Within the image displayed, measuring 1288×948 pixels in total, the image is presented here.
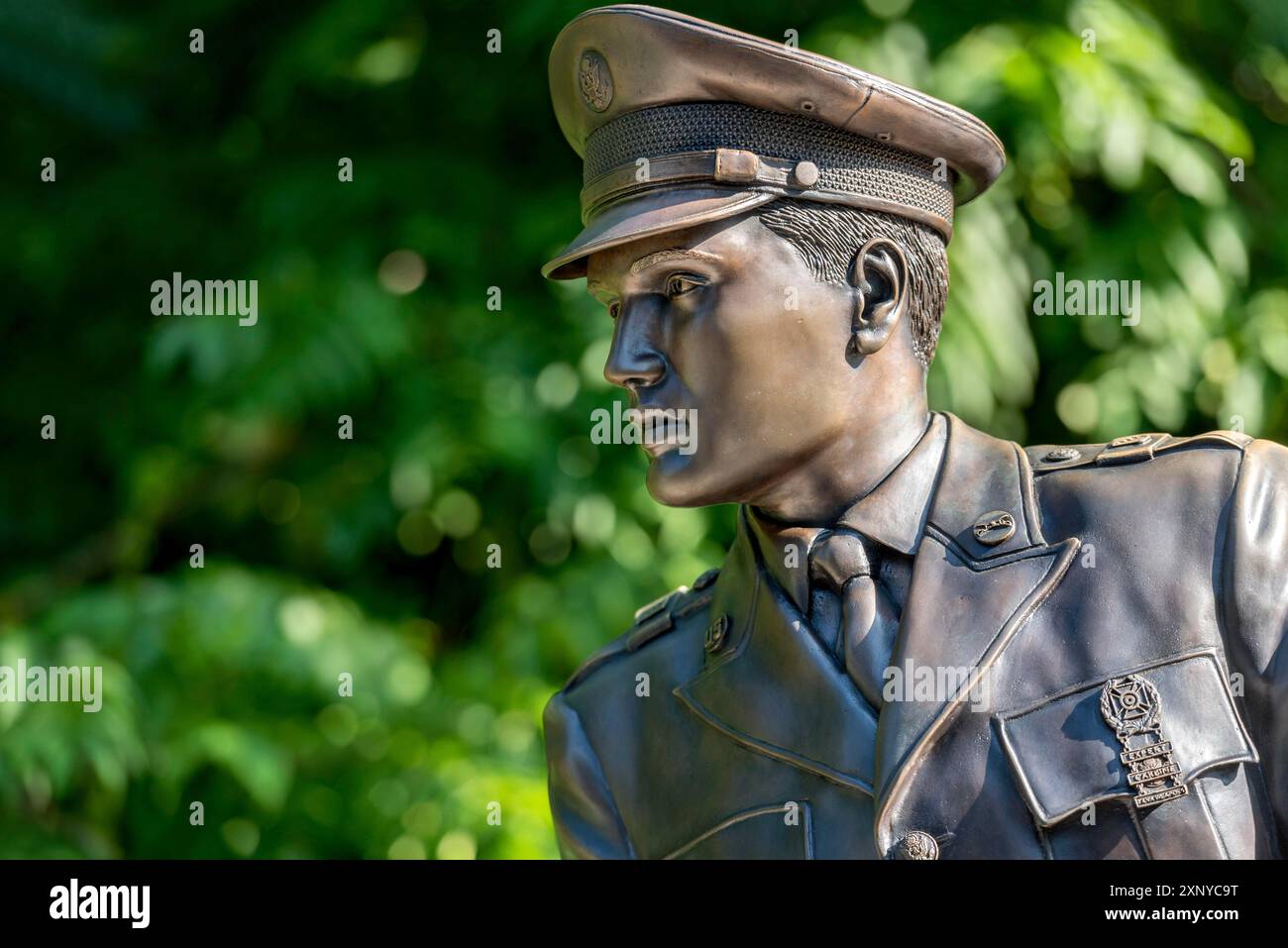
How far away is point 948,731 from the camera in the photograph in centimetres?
286

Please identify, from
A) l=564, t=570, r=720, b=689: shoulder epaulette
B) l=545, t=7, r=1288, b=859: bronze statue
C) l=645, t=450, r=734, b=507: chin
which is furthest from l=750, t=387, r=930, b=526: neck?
l=564, t=570, r=720, b=689: shoulder epaulette

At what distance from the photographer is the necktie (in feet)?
9.77

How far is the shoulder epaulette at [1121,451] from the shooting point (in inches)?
121

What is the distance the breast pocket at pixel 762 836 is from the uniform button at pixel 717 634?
30 cm

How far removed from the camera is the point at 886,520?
307cm

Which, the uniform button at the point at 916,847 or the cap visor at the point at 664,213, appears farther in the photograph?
the cap visor at the point at 664,213

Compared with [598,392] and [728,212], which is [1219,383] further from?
[728,212]

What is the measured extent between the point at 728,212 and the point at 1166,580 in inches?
34.5

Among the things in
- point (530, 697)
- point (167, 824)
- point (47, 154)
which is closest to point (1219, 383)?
point (530, 697)

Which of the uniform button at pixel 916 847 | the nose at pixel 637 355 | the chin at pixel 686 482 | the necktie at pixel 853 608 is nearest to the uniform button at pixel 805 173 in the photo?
the nose at pixel 637 355

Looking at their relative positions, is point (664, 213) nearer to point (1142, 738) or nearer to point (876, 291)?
point (876, 291)

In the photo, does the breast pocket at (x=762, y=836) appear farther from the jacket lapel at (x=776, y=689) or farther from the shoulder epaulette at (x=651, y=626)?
the shoulder epaulette at (x=651, y=626)

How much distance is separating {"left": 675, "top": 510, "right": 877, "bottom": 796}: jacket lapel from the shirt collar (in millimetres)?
40

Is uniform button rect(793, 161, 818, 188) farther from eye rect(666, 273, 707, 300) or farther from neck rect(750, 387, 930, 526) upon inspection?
neck rect(750, 387, 930, 526)
